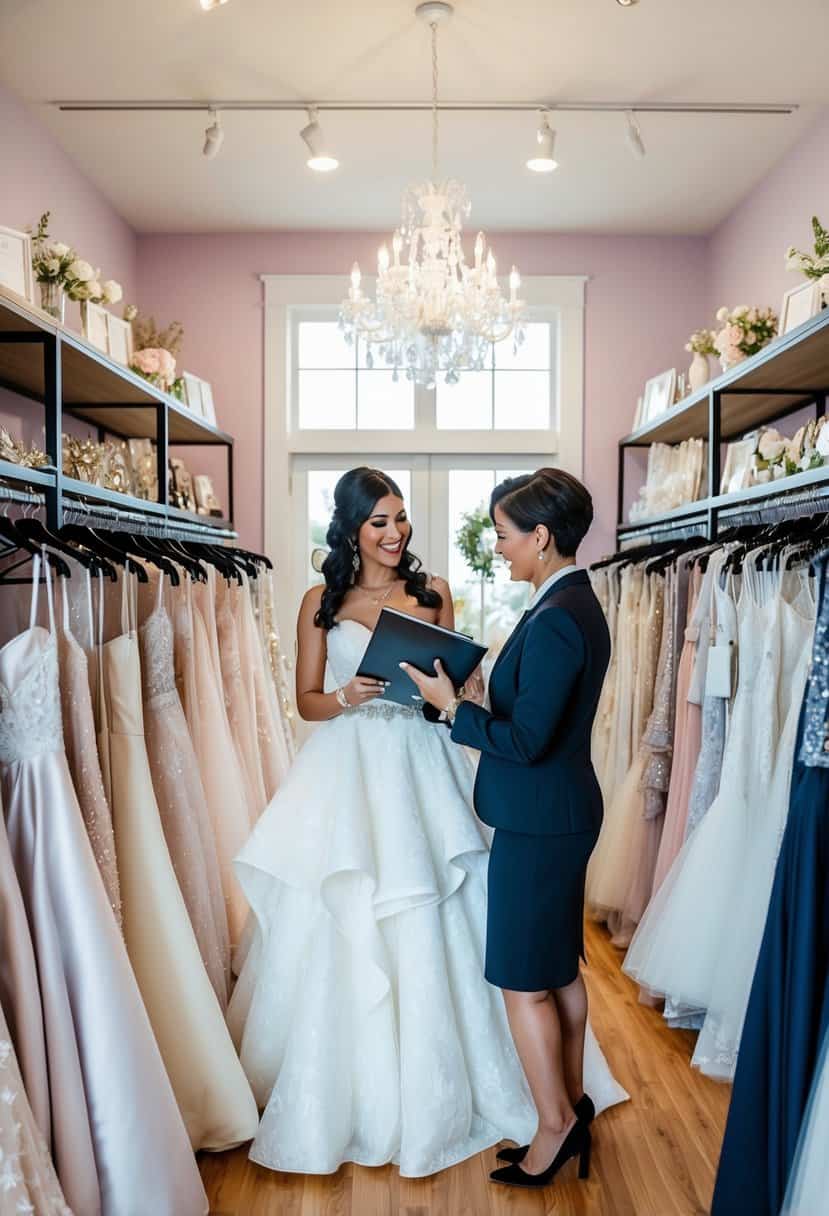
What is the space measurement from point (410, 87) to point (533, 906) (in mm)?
3234

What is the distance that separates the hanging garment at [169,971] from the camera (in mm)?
2389

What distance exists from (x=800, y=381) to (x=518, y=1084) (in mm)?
2865

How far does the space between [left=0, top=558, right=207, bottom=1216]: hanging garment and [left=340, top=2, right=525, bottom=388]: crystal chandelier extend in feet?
8.12

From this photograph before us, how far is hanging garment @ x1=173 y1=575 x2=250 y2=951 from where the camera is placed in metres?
3.14

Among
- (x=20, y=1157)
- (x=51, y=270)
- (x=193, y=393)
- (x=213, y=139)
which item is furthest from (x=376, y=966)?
(x=193, y=393)

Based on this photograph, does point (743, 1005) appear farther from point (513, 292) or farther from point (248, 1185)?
point (513, 292)

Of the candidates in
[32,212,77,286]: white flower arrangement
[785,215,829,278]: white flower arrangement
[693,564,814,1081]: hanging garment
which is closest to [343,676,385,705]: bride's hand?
[693,564,814,1081]: hanging garment

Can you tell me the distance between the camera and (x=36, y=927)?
198 centimetres

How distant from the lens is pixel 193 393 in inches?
205

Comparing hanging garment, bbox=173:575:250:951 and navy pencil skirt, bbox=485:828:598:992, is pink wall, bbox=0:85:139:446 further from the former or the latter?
navy pencil skirt, bbox=485:828:598:992

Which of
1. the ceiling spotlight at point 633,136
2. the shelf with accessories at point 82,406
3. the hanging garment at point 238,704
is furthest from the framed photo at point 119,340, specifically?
the ceiling spotlight at point 633,136

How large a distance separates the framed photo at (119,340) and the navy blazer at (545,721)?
264 cm

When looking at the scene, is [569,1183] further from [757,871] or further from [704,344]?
[704,344]

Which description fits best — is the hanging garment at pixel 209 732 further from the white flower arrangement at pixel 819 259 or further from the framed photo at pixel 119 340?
the white flower arrangement at pixel 819 259
